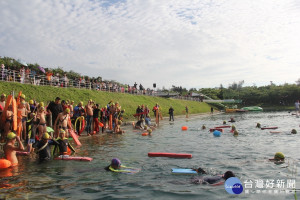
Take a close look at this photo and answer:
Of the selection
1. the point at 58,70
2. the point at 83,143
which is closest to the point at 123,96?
the point at 58,70

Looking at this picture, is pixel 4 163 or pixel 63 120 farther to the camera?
pixel 63 120

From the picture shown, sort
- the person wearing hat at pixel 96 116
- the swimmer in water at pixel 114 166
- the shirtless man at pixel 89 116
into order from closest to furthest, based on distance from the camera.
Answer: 1. the swimmer in water at pixel 114 166
2. the shirtless man at pixel 89 116
3. the person wearing hat at pixel 96 116

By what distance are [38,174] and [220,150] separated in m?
8.46

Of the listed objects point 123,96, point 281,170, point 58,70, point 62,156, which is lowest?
point 281,170

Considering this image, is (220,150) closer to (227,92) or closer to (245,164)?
(245,164)

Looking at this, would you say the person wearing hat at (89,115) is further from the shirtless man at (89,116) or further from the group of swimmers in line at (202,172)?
the group of swimmers in line at (202,172)

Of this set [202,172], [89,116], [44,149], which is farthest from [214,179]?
[89,116]

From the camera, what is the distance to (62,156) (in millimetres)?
9672

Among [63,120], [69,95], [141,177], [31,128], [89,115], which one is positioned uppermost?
[69,95]

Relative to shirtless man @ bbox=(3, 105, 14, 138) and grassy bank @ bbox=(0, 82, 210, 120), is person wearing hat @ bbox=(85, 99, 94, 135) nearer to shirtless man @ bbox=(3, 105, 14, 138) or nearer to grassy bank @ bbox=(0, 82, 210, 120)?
shirtless man @ bbox=(3, 105, 14, 138)

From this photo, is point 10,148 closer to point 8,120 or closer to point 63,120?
point 8,120

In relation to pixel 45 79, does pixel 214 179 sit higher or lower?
lower

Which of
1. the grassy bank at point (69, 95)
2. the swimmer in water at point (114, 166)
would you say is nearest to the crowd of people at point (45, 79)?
the grassy bank at point (69, 95)

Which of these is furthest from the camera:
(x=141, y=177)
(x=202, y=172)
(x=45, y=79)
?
(x=45, y=79)
